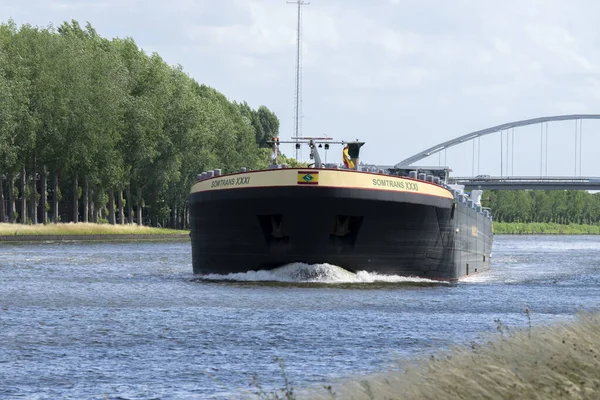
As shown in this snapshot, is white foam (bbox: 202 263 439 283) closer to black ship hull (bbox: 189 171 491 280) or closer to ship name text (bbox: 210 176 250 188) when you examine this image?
black ship hull (bbox: 189 171 491 280)

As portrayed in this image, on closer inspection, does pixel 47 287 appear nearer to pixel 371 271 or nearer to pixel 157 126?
pixel 371 271

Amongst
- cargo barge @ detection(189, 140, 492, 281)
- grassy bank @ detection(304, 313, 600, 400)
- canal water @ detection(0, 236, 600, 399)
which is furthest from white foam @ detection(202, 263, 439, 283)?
grassy bank @ detection(304, 313, 600, 400)

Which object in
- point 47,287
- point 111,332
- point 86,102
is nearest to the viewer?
point 111,332

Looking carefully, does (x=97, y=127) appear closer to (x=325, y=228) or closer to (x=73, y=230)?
(x=73, y=230)

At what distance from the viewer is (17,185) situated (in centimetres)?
11119

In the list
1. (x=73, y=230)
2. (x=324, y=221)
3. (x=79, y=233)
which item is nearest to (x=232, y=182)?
(x=324, y=221)

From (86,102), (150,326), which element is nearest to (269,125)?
(86,102)

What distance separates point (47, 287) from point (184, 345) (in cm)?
1472

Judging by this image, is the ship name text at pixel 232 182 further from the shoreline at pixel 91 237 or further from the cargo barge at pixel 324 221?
the shoreline at pixel 91 237

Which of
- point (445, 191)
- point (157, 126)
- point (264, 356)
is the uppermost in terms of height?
point (157, 126)

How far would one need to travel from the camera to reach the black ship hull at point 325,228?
34.1m

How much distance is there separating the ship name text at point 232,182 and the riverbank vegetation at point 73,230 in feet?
153

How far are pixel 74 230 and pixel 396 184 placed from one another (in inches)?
2290

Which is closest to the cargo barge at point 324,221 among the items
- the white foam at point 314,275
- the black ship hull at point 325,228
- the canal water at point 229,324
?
the black ship hull at point 325,228
